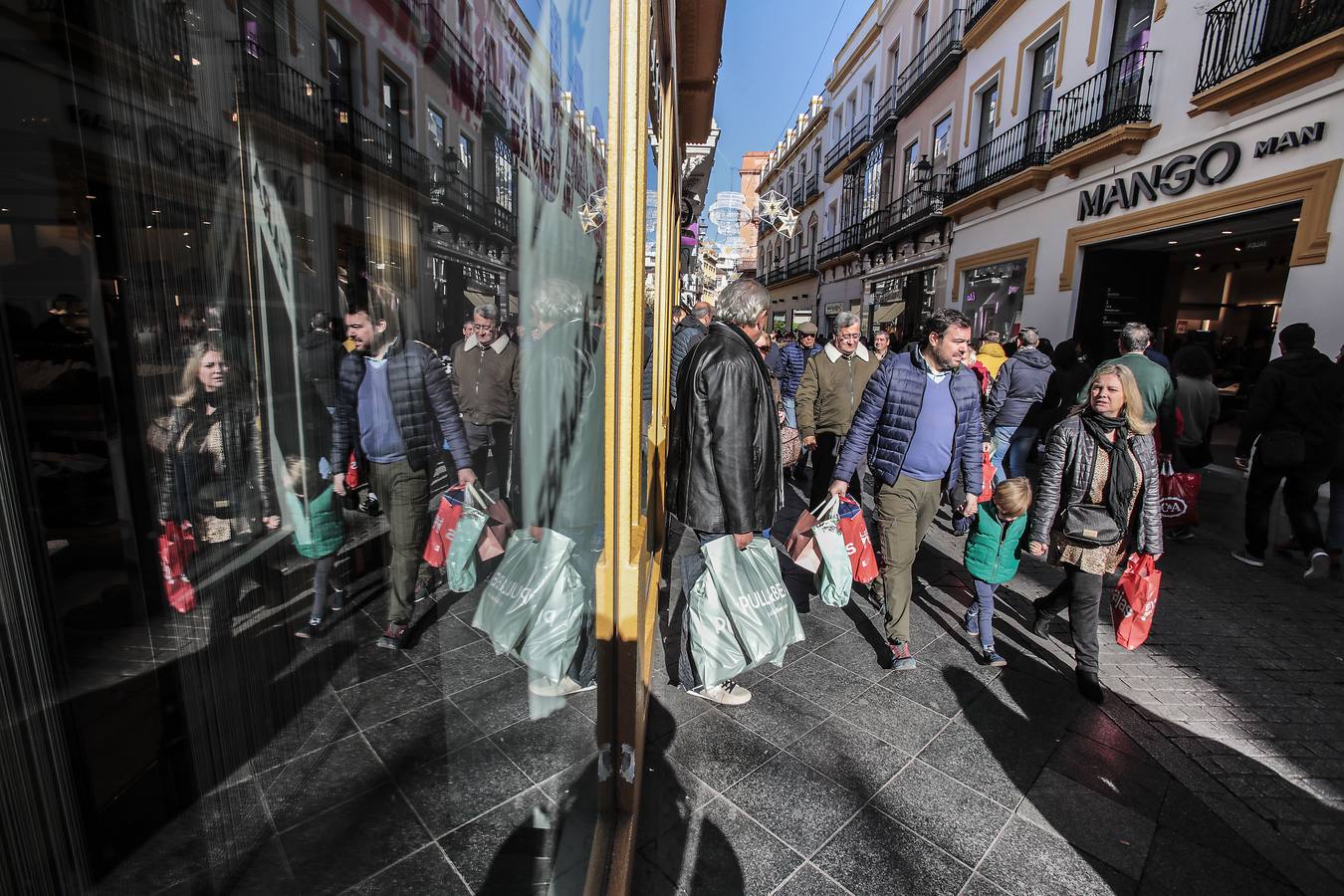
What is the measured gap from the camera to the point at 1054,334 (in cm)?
1138

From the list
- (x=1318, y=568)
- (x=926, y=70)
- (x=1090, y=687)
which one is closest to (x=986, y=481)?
(x=1090, y=687)

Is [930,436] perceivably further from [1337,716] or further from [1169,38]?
[1169,38]

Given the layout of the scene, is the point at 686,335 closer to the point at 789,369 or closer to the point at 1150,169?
the point at 789,369

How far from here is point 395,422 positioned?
0.73 meters

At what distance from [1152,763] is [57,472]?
3616mm

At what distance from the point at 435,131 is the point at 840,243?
91.6 ft

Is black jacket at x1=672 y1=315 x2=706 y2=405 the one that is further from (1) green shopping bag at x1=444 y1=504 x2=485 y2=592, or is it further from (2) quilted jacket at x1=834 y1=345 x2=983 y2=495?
(1) green shopping bag at x1=444 y1=504 x2=485 y2=592

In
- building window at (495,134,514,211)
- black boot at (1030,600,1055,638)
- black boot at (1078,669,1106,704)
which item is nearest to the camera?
building window at (495,134,514,211)

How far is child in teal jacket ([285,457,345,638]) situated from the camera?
25.4 inches

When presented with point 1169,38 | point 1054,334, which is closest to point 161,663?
point 1169,38

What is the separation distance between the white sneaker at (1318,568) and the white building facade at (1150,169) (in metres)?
3.10

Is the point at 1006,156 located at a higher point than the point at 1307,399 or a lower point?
higher

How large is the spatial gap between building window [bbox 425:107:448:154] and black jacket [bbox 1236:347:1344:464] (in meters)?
6.47

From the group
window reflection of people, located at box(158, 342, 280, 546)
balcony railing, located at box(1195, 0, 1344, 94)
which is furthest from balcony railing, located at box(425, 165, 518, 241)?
balcony railing, located at box(1195, 0, 1344, 94)
